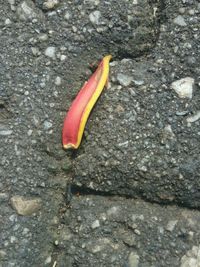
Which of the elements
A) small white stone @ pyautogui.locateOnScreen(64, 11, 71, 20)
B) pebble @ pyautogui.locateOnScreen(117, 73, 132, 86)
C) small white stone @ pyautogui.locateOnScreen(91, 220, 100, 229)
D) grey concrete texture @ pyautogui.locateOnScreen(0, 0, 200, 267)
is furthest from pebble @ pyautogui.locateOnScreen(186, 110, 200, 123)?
small white stone @ pyautogui.locateOnScreen(64, 11, 71, 20)

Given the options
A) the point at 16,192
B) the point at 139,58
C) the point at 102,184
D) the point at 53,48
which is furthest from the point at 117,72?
the point at 16,192

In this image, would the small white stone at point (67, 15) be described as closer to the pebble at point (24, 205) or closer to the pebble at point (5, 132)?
the pebble at point (5, 132)

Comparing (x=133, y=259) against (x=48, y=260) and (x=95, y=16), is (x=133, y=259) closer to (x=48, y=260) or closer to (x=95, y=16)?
(x=48, y=260)

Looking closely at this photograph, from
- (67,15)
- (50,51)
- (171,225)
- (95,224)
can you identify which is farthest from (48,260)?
(67,15)

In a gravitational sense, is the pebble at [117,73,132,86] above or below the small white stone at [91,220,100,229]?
above

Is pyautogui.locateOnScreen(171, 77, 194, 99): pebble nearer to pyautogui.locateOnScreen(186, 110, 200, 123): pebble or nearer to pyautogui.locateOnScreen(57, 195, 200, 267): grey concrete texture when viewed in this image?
pyautogui.locateOnScreen(186, 110, 200, 123): pebble

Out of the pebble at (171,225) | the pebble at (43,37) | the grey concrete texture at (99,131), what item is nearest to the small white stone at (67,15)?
the grey concrete texture at (99,131)

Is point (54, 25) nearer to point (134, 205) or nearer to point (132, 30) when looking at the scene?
point (132, 30)
